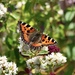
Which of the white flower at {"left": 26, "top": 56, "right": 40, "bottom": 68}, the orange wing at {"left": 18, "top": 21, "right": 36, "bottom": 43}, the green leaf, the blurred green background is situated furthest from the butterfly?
the green leaf

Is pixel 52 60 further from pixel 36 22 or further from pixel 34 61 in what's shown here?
pixel 36 22

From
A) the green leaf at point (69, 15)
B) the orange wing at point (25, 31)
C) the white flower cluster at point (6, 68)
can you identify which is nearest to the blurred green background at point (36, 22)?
the green leaf at point (69, 15)

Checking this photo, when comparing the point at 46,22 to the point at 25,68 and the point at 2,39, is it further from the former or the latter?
the point at 25,68

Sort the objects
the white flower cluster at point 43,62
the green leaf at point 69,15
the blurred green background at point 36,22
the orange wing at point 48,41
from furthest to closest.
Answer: the green leaf at point 69,15 → the blurred green background at point 36,22 → the white flower cluster at point 43,62 → the orange wing at point 48,41

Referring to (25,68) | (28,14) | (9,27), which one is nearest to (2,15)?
(9,27)

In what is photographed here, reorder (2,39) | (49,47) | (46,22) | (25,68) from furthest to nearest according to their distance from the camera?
(46,22) < (2,39) < (25,68) < (49,47)

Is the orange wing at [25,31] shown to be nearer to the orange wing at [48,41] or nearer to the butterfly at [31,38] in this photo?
the butterfly at [31,38]

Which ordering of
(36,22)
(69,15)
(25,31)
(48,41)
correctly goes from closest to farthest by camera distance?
(48,41)
(25,31)
(36,22)
(69,15)

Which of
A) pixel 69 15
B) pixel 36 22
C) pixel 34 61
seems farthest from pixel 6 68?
pixel 69 15

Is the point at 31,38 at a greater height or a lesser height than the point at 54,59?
greater
